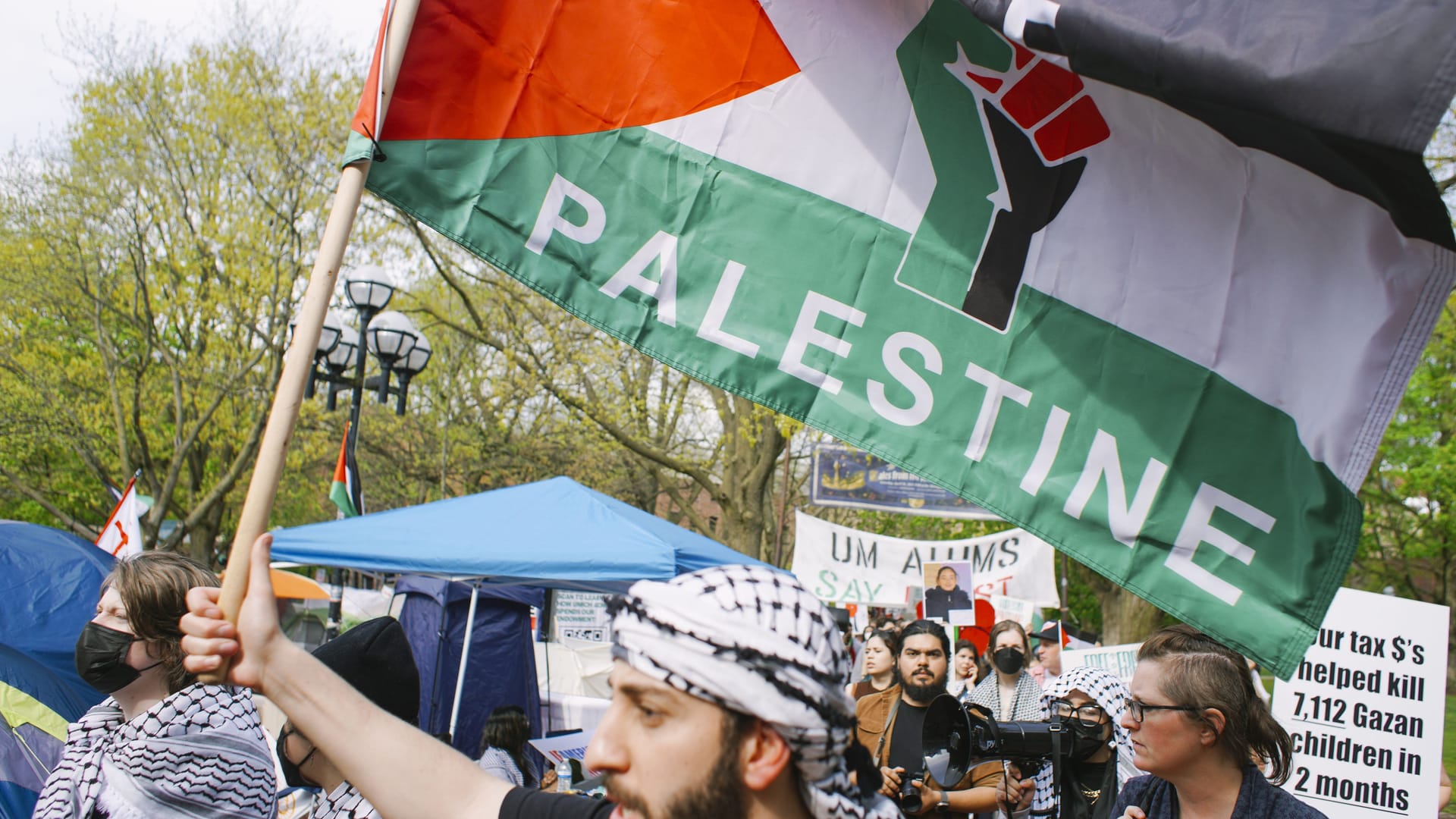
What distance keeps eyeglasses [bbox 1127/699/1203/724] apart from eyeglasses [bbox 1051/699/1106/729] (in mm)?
1081

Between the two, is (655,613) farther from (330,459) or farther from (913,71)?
(330,459)

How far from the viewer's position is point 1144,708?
2.65 metres

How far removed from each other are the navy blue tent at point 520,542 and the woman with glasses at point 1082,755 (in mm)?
3264

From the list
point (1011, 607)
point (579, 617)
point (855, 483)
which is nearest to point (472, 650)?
point (579, 617)

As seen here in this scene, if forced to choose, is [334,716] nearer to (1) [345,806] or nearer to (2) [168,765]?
(1) [345,806]

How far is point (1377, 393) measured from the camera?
2273mm

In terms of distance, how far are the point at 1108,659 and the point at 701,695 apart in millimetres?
8473

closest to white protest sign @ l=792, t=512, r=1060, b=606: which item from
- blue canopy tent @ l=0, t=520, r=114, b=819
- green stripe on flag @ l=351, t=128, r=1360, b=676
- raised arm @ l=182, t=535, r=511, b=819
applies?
blue canopy tent @ l=0, t=520, r=114, b=819

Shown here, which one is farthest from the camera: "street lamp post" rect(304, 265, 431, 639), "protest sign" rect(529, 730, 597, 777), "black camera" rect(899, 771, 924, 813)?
"street lamp post" rect(304, 265, 431, 639)

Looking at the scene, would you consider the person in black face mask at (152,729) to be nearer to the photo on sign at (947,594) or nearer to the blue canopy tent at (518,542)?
the blue canopy tent at (518,542)

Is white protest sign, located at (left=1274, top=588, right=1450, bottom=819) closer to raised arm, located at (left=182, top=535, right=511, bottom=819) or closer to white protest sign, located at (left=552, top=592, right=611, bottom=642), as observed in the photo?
raised arm, located at (left=182, top=535, right=511, bottom=819)

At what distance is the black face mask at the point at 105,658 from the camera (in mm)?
2855

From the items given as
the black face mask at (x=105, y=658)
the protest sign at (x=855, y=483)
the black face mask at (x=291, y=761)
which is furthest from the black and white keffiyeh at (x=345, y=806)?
the protest sign at (x=855, y=483)

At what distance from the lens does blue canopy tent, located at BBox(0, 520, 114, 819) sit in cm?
419
